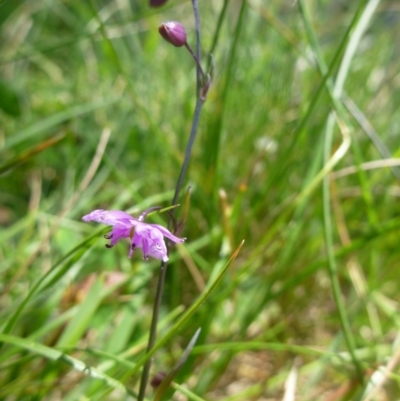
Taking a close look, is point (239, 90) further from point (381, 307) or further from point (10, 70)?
point (10, 70)

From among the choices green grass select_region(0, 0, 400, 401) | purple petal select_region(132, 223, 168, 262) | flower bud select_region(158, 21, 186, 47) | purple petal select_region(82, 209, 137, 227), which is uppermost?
flower bud select_region(158, 21, 186, 47)

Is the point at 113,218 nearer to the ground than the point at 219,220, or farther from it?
farther from it

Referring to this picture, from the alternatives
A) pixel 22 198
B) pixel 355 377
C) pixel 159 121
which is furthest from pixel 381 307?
pixel 22 198

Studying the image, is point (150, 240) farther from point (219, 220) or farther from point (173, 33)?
point (219, 220)

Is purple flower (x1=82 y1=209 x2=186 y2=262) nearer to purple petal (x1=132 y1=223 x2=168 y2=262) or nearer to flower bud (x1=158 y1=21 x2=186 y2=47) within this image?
purple petal (x1=132 y1=223 x2=168 y2=262)

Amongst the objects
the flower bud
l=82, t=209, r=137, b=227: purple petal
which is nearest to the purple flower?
l=82, t=209, r=137, b=227: purple petal

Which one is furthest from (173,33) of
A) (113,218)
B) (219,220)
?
(219,220)

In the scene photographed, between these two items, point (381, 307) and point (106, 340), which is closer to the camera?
point (106, 340)
